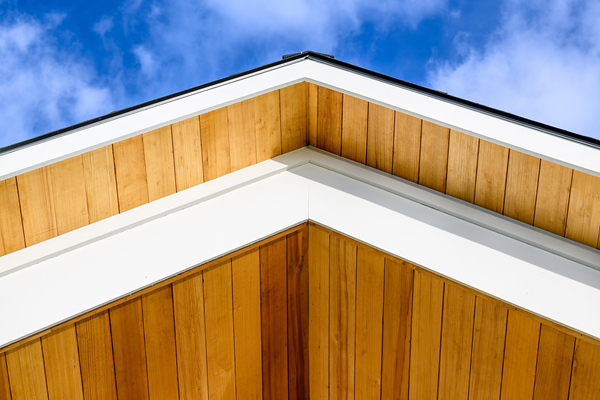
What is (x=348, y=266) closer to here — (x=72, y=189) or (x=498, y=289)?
(x=498, y=289)

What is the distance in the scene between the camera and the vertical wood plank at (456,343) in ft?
4.47

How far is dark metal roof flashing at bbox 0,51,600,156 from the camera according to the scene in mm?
1330

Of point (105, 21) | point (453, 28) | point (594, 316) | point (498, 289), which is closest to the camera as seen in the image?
point (594, 316)

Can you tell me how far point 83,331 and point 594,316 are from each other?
122 centimetres

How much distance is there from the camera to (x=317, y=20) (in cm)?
2186

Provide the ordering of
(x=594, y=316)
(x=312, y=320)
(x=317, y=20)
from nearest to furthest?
(x=594, y=316) < (x=312, y=320) < (x=317, y=20)

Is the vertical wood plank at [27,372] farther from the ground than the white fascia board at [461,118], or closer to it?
closer to it

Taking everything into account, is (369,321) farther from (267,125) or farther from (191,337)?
(267,125)

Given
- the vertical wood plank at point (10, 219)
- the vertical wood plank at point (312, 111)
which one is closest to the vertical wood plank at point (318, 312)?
the vertical wood plank at point (312, 111)

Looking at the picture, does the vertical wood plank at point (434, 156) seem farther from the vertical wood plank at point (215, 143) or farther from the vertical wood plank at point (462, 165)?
the vertical wood plank at point (215, 143)

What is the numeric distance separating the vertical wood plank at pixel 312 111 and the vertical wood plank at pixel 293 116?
0.06 feet

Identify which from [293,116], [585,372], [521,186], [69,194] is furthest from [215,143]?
[585,372]

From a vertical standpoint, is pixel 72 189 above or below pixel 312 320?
above

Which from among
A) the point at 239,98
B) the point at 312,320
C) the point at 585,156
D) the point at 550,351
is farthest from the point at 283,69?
the point at 550,351
